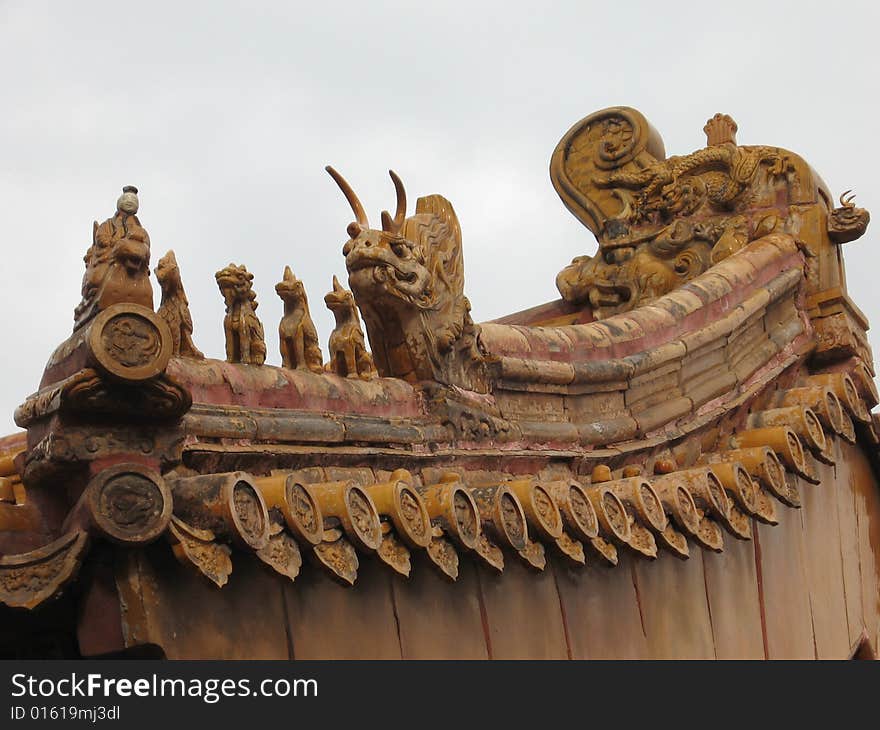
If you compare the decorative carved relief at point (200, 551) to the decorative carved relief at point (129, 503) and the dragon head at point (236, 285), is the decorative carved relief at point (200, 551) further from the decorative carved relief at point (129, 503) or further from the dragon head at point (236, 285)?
the dragon head at point (236, 285)

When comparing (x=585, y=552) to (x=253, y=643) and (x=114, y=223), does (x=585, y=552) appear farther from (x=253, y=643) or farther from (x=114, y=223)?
(x=114, y=223)

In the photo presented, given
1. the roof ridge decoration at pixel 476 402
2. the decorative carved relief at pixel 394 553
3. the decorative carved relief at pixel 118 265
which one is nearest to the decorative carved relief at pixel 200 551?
the roof ridge decoration at pixel 476 402

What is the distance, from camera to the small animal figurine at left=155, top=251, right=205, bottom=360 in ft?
18.7

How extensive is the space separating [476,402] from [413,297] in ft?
2.00

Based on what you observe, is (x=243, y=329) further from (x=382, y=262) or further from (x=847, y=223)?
(x=847, y=223)

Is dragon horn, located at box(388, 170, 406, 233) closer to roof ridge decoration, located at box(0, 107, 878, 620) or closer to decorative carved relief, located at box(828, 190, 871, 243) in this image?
roof ridge decoration, located at box(0, 107, 878, 620)

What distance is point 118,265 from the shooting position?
5.20m

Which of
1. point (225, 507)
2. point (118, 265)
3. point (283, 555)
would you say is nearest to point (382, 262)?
point (118, 265)

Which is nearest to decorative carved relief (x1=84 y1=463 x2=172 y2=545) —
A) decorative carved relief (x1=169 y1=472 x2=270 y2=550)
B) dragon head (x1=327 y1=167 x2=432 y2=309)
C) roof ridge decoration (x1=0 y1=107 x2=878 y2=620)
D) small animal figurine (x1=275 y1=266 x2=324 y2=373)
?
roof ridge decoration (x1=0 y1=107 x2=878 y2=620)

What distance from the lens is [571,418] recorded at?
782 cm

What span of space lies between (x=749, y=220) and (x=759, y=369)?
1565mm

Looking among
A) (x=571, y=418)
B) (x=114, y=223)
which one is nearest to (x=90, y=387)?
(x=114, y=223)

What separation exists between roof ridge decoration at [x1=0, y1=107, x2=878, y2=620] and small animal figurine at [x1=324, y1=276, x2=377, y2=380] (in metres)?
0.01

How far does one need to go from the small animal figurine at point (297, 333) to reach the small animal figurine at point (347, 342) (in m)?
0.23
